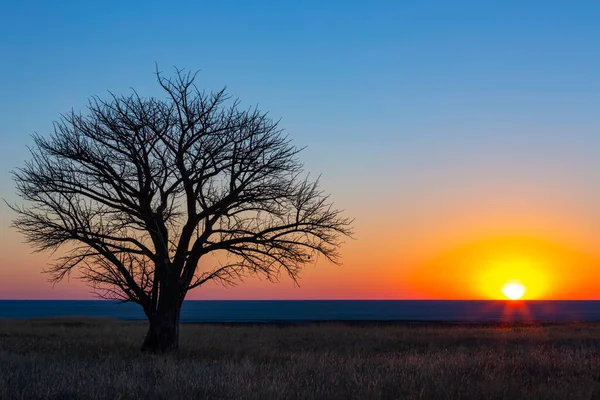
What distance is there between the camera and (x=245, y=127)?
69.2ft

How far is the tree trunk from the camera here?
21.0 m

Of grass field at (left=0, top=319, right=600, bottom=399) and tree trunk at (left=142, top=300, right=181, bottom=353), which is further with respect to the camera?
tree trunk at (left=142, top=300, right=181, bottom=353)

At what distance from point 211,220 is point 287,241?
2.48 m

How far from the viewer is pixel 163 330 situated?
21.1 m

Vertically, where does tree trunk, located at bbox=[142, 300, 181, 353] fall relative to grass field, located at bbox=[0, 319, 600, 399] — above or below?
above

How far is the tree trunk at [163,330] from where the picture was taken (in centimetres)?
2105

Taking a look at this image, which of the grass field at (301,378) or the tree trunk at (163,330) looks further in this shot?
the tree trunk at (163,330)

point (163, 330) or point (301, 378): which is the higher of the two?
point (163, 330)

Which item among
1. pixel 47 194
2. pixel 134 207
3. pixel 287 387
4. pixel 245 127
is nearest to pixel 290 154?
pixel 245 127

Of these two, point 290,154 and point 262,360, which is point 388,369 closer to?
point 262,360

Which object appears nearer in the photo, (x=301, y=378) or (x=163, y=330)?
(x=301, y=378)

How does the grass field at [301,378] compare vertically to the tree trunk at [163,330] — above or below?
below

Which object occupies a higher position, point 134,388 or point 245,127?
point 245,127

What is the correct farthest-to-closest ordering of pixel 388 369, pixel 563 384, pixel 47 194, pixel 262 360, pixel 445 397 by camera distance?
pixel 47 194, pixel 262 360, pixel 388 369, pixel 563 384, pixel 445 397
